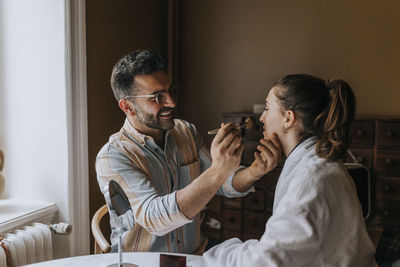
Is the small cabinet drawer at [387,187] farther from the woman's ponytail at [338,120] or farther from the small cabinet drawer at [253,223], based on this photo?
the woman's ponytail at [338,120]

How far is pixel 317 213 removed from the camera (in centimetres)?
107

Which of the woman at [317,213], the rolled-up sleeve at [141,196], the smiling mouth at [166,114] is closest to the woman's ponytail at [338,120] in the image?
the woman at [317,213]

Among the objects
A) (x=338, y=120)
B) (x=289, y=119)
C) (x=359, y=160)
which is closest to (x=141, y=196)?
(x=289, y=119)

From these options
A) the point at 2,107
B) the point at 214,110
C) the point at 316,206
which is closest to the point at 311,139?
the point at 316,206

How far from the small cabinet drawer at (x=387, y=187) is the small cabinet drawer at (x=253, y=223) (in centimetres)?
89

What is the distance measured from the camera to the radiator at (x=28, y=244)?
1710 millimetres

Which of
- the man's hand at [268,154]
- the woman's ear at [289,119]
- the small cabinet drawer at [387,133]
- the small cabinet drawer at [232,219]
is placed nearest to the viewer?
the woman's ear at [289,119]

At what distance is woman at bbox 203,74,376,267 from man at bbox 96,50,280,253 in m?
0.24

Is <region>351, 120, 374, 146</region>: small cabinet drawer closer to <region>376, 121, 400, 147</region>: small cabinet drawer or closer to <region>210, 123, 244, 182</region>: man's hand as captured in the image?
<region>376, 121, 400, 147</region>: small cabinet drawer

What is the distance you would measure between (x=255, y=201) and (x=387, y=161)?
1.02m

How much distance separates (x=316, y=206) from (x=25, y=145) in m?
1.73

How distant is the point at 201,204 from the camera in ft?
4.62

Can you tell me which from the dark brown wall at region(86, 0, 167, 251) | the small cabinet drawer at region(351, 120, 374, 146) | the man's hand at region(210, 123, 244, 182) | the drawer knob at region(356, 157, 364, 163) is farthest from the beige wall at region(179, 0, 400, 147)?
the man's hand at region(210, 123, 244, 182)

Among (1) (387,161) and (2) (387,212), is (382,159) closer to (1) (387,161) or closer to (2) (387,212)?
(1) (387,161)
